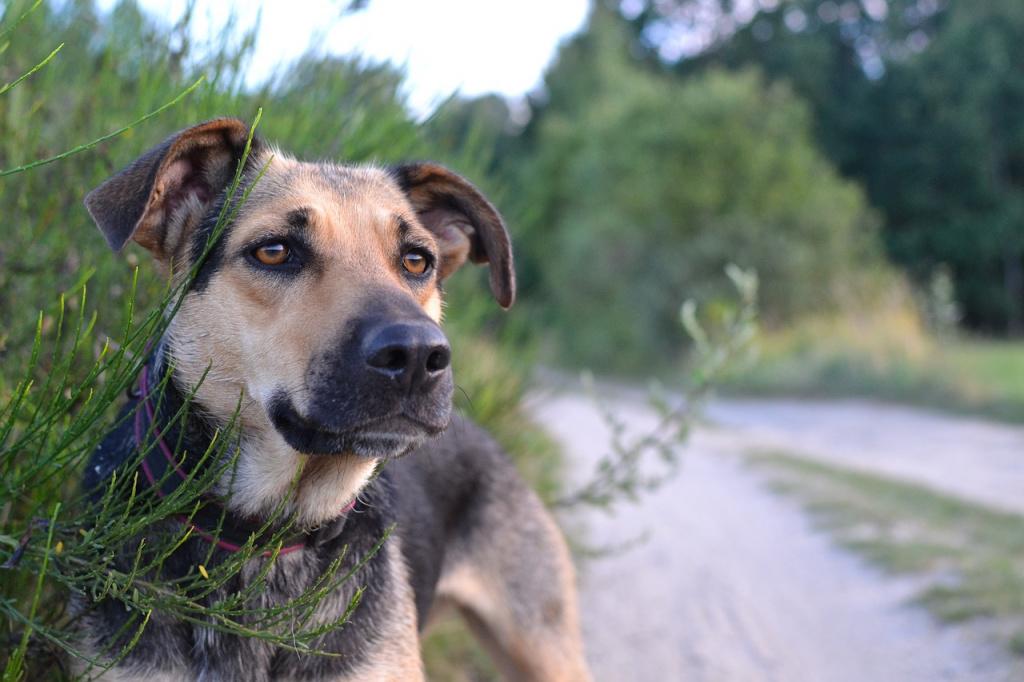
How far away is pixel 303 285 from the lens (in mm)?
2766

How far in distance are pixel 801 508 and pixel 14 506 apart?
726 centimetres

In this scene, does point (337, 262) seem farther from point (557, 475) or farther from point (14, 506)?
point (557, 475)

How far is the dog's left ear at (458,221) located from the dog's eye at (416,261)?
0.25 m

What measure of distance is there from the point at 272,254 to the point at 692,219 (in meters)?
27.1

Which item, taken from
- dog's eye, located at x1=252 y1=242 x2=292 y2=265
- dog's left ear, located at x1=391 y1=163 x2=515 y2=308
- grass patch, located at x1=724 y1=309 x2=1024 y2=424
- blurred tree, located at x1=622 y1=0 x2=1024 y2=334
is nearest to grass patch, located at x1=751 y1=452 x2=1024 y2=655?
dog's left ear, located at x1=391 y1=163 x2=515 y2=308

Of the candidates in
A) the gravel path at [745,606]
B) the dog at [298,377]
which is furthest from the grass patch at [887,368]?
the dog at [298,377]

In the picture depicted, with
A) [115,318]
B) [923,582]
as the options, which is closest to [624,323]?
[923,582]

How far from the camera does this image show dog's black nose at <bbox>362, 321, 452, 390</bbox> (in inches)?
93.3

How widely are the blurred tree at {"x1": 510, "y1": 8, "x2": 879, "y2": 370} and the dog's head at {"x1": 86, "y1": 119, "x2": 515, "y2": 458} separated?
71.3 ft

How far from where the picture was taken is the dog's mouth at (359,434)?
2451 mm

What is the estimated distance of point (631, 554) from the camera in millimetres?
7555

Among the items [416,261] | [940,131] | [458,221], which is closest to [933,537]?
[458,221]

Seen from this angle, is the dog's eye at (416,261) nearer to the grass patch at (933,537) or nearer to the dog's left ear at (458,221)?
the dog's left ear at (458,221)

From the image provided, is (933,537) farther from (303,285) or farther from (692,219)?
(692,219)
